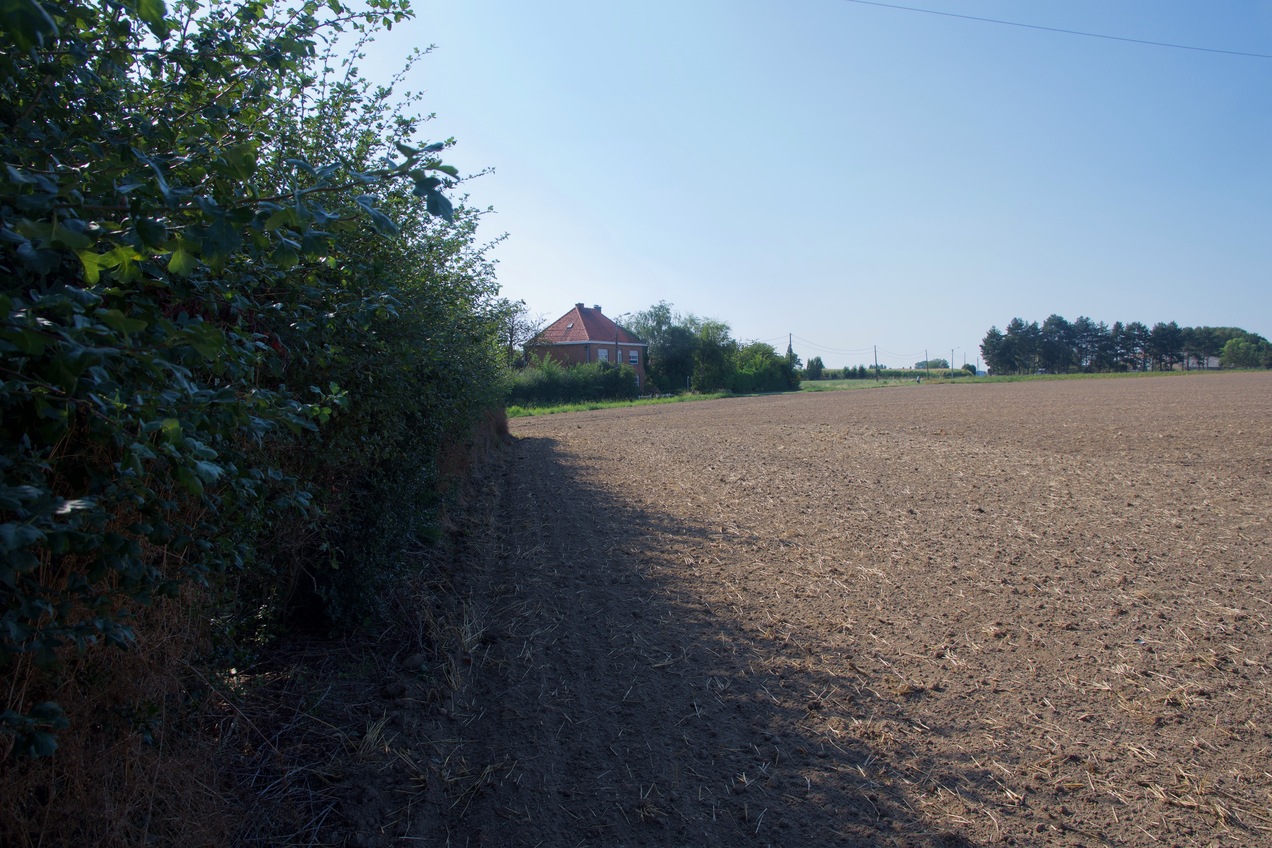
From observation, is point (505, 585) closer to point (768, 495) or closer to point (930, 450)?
point (768, 495)

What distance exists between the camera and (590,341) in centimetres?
5891

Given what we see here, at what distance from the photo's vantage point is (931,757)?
12.8 ft

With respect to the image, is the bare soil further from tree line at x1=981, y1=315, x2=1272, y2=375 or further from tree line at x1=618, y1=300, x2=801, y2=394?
tree line at x1=981, y1=315, x2=1272, y2=375

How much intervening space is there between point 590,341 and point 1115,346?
85.4 meters

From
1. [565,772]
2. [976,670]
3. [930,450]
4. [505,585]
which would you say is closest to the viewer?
[565,772]

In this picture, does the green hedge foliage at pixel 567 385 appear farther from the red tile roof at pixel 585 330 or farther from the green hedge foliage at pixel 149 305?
the green hedge foliage at pixel 149 305

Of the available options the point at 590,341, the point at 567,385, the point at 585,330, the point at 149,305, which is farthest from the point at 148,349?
the point at 585,330

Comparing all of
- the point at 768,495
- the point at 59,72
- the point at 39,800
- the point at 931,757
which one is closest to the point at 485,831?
the point at 39,800

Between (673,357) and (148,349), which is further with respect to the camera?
(673,357)

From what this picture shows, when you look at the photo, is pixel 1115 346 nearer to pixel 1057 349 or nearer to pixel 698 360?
pixel 1057 349

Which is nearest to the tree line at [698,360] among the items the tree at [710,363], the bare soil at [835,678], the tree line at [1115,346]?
the tree at [710,363]

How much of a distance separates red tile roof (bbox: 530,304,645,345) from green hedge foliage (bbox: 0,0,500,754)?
54343 mm

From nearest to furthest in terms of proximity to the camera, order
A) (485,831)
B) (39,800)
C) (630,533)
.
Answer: (39,800), (485,831), (630,533)

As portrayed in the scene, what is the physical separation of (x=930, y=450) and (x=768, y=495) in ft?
21.8
